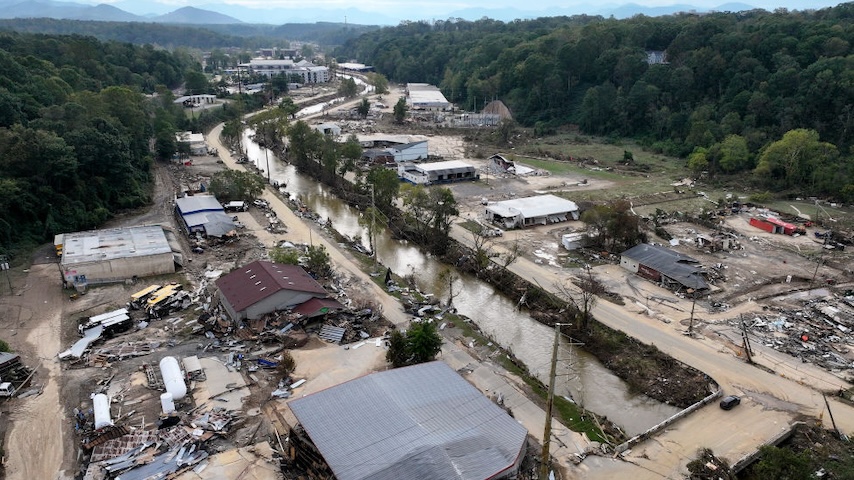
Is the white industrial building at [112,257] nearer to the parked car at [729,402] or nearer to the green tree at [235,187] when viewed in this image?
the green tree at [235,187]

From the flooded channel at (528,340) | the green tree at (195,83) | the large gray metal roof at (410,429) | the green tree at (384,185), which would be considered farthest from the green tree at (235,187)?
the green tree at (195,83)

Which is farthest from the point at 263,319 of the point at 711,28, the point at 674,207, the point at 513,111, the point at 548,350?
the point at 711,28

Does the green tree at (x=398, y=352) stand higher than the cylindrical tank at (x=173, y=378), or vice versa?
the green tree at (x=398, y=352)

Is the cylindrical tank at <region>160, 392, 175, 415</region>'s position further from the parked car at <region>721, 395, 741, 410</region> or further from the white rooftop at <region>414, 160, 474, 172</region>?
the white rooftop at <region>414, 160, 474, 172</region>

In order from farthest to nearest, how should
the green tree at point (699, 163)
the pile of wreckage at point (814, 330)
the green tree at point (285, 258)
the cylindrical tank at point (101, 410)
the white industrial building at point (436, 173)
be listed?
1. the green tree at point (699, 163)
2. the white industrial building at point (436, 173)
3. the green tree at point (285, 258)
4. the pile of wreckage at point (814, 330)
5. the cylindrical tank at point (101, 410)

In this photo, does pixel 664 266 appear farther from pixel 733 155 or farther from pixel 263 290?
pixel 733 155

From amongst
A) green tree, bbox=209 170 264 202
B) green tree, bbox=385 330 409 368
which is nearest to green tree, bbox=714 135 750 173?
green tree, bbox=209 170 264 202

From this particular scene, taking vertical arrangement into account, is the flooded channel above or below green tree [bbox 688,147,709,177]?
below
